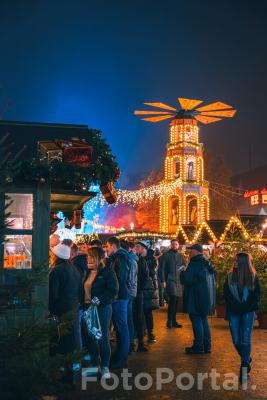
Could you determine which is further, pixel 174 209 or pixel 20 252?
pixel 174 209

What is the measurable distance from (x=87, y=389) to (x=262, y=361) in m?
3.25

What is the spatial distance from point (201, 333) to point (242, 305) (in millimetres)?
2320

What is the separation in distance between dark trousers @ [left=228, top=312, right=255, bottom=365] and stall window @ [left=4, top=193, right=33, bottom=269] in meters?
2.94

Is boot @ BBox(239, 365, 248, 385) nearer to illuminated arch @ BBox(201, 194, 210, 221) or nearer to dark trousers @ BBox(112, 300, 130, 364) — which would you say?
dark trousers @ BBox(112, 300, 130, 364)

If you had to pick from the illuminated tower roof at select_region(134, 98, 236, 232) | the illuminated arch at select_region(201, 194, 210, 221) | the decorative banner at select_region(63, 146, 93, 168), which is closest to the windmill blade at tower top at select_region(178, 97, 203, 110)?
the illuminated tower roof at select_region(134, 98, 236, 232)

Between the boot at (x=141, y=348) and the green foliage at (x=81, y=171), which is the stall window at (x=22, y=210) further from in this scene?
the boot at (x=141, y=348)

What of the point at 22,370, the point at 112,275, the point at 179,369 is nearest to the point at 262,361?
the point at 179,369

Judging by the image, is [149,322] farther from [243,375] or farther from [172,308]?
[243,375]

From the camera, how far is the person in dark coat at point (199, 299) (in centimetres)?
1035

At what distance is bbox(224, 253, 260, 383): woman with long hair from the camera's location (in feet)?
26.9

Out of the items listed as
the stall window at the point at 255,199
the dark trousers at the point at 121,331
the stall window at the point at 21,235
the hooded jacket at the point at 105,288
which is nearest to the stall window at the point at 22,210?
the stall window at the point at 21,235

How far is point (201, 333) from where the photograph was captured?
407 inches

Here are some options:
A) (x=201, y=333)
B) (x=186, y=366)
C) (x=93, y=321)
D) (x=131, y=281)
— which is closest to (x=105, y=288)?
(x=93, y=321)

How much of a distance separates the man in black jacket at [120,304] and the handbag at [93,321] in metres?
1.06
